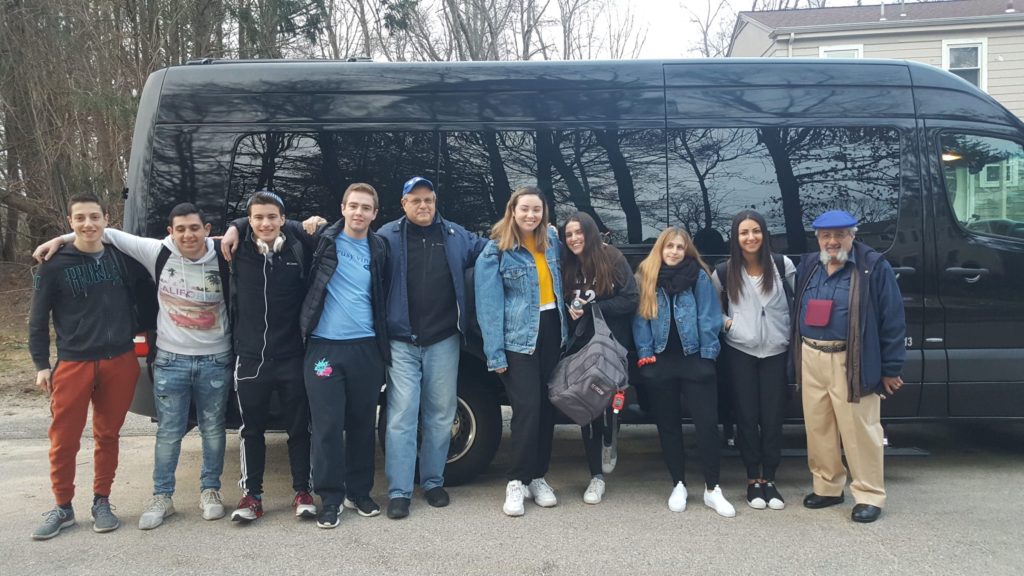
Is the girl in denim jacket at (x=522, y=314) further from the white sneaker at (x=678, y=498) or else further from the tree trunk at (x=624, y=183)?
the white sneaker at (x=678, y=498)

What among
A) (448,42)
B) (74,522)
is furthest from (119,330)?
(448,42)

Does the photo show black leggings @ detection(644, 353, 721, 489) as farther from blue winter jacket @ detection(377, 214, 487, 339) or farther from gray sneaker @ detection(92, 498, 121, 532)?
gray sneaker @ detection(92, 498, 121, 532)

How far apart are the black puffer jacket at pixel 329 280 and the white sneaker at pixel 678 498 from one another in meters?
1.78

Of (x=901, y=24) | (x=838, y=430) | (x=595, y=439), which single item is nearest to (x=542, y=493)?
(x=595, y=439)

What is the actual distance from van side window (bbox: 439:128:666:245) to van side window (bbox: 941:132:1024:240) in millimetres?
1798

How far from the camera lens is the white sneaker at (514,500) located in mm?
4105

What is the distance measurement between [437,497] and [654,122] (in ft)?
8.49

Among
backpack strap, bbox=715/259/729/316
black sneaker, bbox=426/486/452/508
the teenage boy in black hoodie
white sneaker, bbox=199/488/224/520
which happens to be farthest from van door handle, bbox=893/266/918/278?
the teenage boy in black hoodie

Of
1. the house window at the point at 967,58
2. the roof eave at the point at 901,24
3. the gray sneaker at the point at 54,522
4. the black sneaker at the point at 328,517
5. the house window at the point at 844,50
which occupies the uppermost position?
the roof eave at the point at 901,24

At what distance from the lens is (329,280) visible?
3945 mm

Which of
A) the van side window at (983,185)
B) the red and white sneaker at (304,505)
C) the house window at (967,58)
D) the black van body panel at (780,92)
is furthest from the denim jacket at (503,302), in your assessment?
the house window at (967,58)

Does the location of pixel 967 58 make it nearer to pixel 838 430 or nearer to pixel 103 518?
pixel 838 430

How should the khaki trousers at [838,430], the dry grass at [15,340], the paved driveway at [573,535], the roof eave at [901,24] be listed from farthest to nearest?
the roof eave at [901,24] → the dry grass at [15,340] → the khaki trousers at [838,430] → the paved driveway at [573,535]

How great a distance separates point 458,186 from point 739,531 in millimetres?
2508
